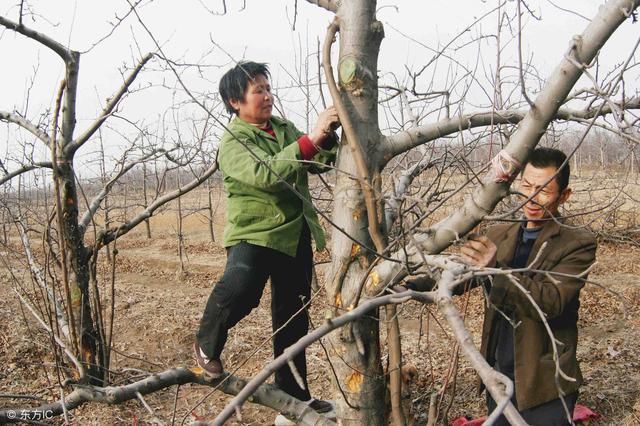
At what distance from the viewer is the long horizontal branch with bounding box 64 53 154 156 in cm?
318

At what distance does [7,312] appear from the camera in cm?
714

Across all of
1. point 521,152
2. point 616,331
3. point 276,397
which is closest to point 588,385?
point 616,331

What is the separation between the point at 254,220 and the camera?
227cm

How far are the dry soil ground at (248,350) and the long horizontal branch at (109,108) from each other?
127 centimetres

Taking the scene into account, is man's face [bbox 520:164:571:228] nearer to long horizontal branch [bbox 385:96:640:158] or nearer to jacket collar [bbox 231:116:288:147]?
long horizontal branch [bbox 385:96:640:158]

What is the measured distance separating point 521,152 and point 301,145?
0.75m

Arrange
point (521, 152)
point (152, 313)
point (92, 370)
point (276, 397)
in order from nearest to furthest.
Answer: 1. point (521, 152)
2. point (276, 397)
3. point (92, 370)
4. point (152, 313)

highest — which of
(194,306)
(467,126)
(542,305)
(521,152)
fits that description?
(467,126)

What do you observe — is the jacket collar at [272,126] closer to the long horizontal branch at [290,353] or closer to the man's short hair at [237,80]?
the man's short hair at [237,80]

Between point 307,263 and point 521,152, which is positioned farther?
point 307,263

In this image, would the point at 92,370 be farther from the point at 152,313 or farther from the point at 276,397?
the point at 152,313

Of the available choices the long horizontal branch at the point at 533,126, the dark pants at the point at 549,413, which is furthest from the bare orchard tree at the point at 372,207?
the dark pants at the point at 549,413

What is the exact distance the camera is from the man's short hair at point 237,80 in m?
2.35

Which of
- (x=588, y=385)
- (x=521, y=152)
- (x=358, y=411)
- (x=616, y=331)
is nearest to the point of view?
(x=521, y=152)
